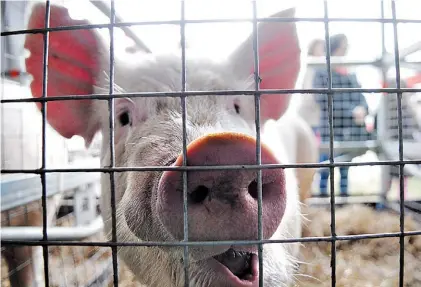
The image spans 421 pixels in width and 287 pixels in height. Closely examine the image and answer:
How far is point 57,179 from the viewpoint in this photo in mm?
2316

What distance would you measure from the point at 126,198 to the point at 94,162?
6.15ft

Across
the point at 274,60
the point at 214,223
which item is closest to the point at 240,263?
the point at 214,223

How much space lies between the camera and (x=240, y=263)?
102 cm

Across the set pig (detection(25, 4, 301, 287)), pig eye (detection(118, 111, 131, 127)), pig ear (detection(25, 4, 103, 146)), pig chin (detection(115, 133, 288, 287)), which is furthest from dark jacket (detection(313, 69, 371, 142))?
pig chin (detection(115, 133, 288, 287))

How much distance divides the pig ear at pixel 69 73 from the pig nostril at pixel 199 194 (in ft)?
3.40

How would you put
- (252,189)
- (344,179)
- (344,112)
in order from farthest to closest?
1. (344,179)
2. (344,112)
3. (252,189)

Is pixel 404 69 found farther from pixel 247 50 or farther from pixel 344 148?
pixel 247 50

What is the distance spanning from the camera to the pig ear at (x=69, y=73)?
1.70m

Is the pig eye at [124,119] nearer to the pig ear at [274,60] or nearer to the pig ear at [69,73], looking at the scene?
the pig ear at [69,73]

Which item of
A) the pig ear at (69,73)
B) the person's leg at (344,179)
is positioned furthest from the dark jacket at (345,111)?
the pig ear at (69,73)

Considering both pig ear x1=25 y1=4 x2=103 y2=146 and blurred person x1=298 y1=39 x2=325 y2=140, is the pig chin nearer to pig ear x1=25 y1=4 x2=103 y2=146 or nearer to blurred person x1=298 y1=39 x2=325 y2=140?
pig ear x1=25 y1=4 x2=103 y2=146

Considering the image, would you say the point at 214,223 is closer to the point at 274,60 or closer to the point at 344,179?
the point at 274,60

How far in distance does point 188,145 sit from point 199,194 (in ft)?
0.39

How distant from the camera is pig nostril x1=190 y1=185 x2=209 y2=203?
90 centimetres
